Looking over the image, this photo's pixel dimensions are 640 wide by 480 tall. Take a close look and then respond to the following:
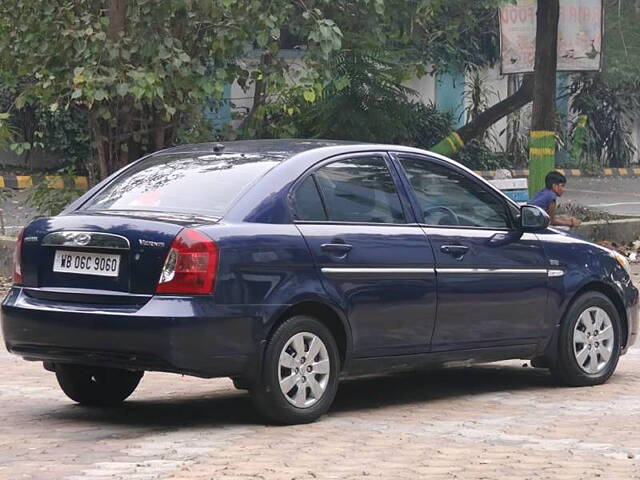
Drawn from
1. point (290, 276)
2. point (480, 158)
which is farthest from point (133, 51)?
point (480, 158)

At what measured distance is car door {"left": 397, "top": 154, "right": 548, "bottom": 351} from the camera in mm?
9328

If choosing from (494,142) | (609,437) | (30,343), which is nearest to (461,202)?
(609,437)

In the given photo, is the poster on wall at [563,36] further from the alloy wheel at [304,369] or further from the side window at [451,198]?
the alloy wheel at [304,369]

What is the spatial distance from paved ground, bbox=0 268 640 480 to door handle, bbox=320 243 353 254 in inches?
37.5

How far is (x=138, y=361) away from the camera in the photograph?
8.13 meters

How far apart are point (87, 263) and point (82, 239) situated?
0.13 metres

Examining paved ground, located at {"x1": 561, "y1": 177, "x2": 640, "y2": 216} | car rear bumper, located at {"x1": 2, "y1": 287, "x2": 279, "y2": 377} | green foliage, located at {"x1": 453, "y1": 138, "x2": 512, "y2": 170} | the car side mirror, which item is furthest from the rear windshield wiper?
green foliage, located at {"x1": 453, "y1": 138, "x2": 512, "y2": 170}

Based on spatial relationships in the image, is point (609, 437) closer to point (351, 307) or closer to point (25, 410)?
point (351, 307)

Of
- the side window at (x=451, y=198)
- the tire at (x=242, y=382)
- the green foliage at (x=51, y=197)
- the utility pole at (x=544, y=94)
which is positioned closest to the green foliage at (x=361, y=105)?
the utility pole at (x=544, y=94)

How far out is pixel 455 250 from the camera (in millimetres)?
9391

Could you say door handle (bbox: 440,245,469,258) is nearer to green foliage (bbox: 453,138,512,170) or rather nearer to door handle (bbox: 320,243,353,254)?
door handle (bbox: 320,243,353,254)

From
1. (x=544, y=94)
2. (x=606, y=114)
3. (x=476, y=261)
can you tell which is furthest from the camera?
(x=606, y=114)

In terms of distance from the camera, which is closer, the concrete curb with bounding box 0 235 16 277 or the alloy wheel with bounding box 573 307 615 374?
the alloy wheel with bounding box 573 307 615 374

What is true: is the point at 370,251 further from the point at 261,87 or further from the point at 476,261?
the point at 261,87
